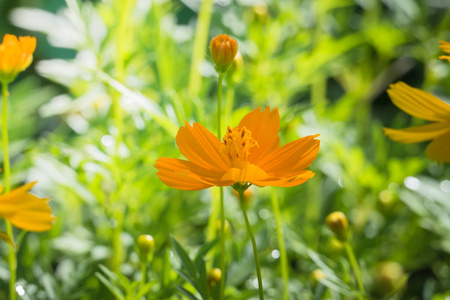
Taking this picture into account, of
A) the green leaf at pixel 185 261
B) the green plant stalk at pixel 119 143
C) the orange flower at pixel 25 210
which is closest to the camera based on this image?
the orange flower at pixel 25 210

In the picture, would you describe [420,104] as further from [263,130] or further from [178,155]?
[178,155]

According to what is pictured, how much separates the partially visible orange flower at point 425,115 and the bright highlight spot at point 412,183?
0.85 ft

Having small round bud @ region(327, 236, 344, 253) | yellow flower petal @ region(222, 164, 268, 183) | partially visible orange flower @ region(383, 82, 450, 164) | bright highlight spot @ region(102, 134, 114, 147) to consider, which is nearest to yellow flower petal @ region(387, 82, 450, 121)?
partially visible orange flower @ region(383, 82, 450, 164)

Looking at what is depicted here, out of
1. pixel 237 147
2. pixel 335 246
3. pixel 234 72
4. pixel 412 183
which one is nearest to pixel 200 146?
pixel 237 147

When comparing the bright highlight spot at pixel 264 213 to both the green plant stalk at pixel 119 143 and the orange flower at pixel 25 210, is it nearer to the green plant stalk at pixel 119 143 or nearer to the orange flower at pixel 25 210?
the green plant stalk at pixel 119 143

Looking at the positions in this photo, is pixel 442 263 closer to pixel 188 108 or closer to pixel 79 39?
pixel 188 108

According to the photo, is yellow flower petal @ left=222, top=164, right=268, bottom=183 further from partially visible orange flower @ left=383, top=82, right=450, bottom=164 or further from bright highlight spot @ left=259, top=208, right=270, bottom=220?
bright highlight spot @ left=259, top=208, right=270, bottom=220

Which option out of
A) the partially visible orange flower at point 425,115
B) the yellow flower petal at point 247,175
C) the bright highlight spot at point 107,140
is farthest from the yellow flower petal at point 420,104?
the bright highlight spot at point 107,140

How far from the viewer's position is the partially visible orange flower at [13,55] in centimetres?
32

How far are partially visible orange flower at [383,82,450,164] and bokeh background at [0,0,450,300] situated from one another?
104mm

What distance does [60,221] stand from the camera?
573 millimetres

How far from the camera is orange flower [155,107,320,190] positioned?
0.28m

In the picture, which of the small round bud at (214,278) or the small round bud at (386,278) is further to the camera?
the small round bud at (386,278)

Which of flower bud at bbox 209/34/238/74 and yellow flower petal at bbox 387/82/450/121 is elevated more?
flower bud at bbox 209/34/238/74
